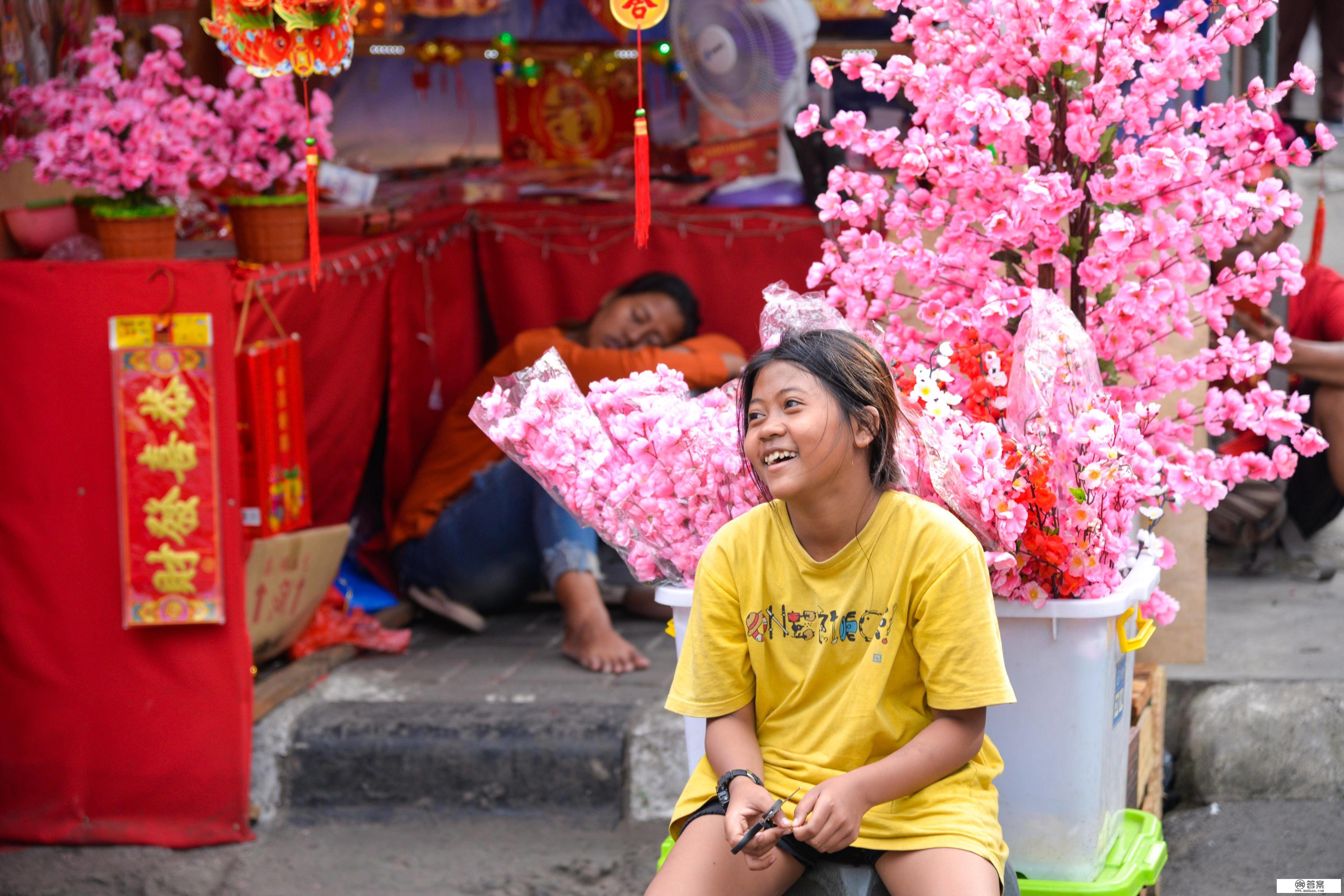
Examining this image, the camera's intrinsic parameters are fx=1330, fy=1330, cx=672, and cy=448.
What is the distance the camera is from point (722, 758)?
1.79m

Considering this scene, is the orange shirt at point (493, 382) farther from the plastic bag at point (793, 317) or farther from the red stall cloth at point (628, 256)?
the plastic bag at point (793, 317)

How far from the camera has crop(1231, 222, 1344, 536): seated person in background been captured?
10.9 feet

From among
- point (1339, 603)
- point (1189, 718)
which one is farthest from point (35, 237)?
point (1339, 603)

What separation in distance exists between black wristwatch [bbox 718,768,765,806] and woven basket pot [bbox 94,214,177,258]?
86.2 inches

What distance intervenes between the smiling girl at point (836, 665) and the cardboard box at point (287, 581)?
1741mm

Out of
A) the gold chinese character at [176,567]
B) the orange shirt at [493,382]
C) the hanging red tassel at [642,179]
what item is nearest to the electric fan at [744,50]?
the orange shirt at [493,382]

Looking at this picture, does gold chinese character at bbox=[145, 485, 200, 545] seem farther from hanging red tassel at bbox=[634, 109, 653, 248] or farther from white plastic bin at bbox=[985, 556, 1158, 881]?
white plastic bin at bbox=[985, 556, 1158, 881]

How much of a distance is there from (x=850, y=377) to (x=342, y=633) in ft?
8.04

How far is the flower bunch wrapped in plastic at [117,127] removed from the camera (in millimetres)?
3164

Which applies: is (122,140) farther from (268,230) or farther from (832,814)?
(832,814)

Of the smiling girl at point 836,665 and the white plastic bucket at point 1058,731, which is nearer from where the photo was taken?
the smiling girl at point 836,665

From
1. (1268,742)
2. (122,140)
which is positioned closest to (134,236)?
(122,140)

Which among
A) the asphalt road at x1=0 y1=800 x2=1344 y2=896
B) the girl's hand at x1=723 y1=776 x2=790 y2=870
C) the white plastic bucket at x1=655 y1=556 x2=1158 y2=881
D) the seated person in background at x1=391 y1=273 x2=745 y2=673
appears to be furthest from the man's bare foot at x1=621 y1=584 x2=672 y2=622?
Result: the girl's hand at x1=723 y1=776 x2=790 y2=870

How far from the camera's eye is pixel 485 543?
4.07 metres
